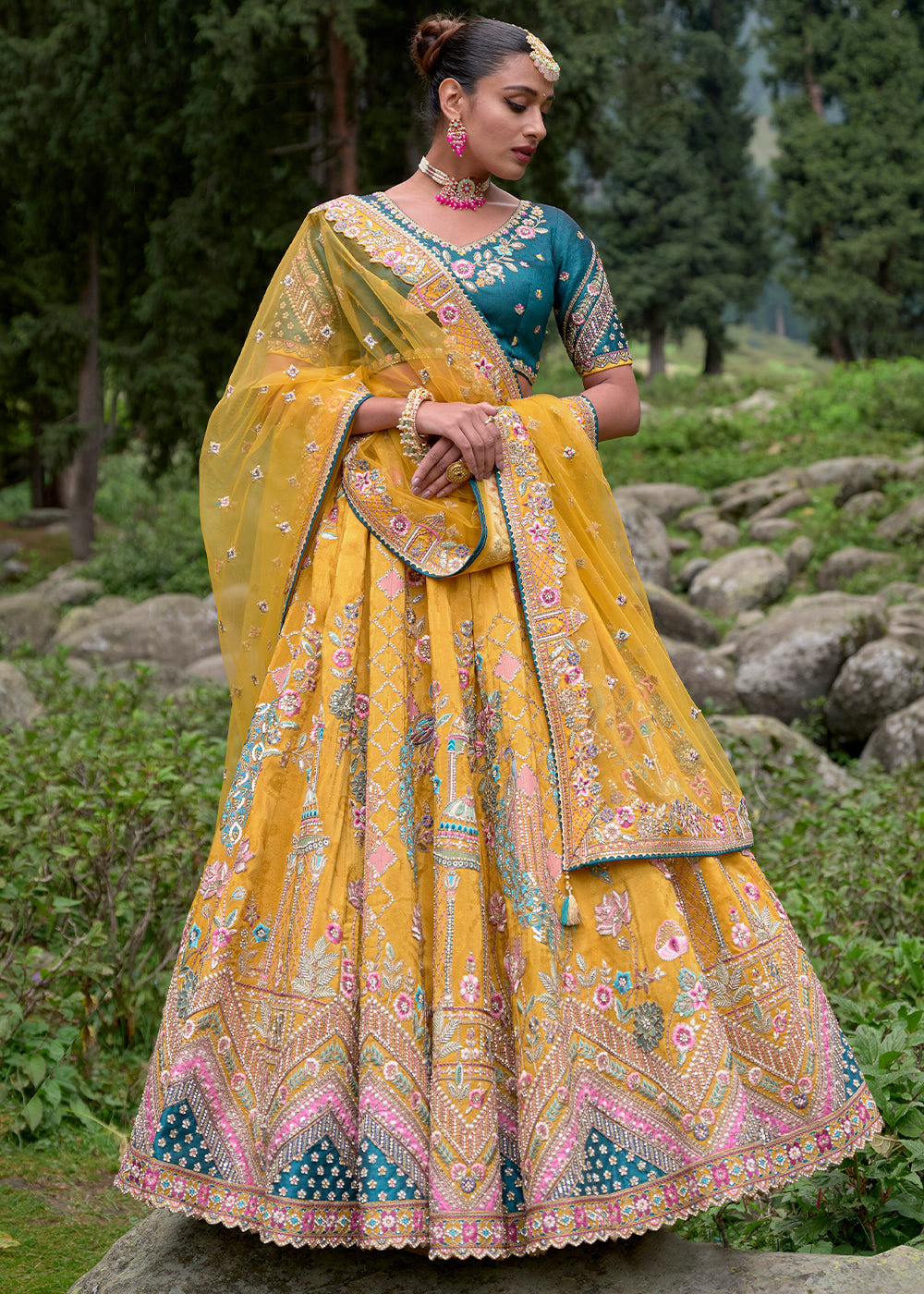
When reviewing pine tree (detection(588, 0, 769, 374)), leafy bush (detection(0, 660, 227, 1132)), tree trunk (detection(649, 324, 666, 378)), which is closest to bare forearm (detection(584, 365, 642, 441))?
leafy bush (detection(0, 660, 227, 1132))

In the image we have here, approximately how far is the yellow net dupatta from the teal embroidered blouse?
0.04 m

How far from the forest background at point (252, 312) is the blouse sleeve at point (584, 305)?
1499mm

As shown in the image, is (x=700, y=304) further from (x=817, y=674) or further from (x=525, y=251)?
(x=525, y=251)

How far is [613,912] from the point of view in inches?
82.1

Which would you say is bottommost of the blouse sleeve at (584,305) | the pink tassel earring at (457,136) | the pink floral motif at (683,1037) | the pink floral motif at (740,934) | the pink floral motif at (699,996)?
the pink floral motif at (683,1037)

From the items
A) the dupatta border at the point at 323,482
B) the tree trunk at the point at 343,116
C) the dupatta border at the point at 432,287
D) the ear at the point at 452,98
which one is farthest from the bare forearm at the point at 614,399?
the tree trunk at the point at 343,116

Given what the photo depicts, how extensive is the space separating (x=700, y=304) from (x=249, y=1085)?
978 inches

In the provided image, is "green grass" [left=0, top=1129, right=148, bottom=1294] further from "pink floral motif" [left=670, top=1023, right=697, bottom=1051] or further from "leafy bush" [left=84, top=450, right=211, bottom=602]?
"leafy bush" [left=84, top=450, right=211, bottom=602]

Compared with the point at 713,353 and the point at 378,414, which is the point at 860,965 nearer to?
the point at 378,414

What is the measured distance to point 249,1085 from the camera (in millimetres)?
2092

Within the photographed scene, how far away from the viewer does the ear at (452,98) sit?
2.40 m

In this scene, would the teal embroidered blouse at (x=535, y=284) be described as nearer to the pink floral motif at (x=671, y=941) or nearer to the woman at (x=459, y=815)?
the woman at (x=459, y=815)

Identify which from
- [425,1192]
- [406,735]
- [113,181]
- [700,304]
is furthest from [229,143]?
[700,304]

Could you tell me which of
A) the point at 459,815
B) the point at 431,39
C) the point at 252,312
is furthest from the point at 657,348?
the point at 459,815
